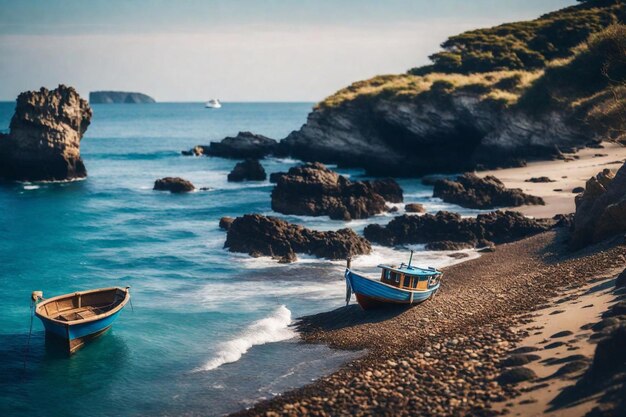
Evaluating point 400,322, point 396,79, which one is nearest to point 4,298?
point 400,322

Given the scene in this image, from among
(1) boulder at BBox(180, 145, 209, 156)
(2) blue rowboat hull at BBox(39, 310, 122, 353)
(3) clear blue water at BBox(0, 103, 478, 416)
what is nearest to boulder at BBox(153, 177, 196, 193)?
(3) clear blue water at BBox(0, 103, 478, 416)

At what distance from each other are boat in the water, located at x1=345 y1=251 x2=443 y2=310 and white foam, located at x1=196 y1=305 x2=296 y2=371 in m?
3.49

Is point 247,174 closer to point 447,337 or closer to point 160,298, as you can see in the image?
point 160,298

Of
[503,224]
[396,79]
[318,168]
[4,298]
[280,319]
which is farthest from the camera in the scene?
A: [396,79]

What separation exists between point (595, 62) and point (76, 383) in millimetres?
59230

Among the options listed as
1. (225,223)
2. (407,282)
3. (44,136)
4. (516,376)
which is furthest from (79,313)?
(44,136)

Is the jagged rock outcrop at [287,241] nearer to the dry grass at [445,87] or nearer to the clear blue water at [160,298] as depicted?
the clear blue water at [160,298]

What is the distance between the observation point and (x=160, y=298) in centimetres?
3609

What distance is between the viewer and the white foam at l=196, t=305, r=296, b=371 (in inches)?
1057

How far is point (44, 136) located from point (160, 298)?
1746 inches

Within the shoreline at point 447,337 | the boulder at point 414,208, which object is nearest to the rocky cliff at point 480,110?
the boulder at point 414,208

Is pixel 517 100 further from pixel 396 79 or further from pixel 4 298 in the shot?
pixel 4 298

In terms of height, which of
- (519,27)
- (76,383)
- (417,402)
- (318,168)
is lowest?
(76,383)

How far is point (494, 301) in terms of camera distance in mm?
28625
